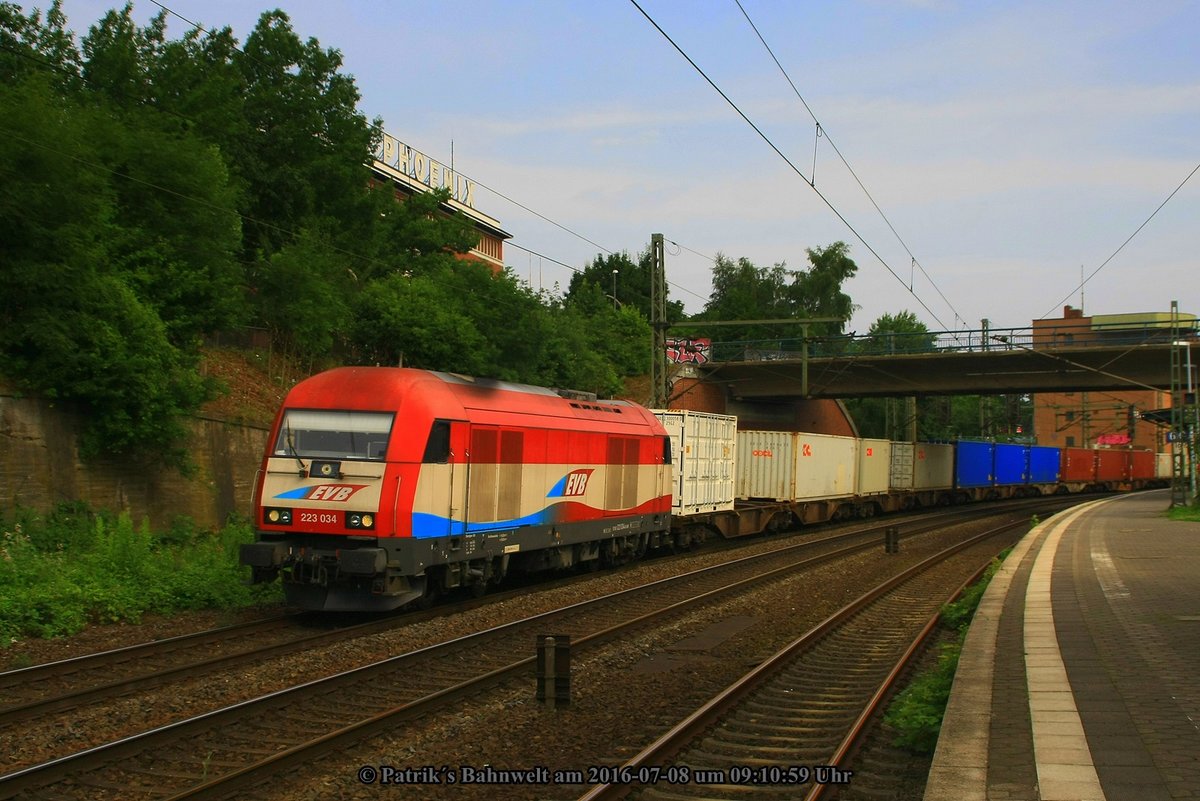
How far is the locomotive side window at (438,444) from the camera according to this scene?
13258 millimetres

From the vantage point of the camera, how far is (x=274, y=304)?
1101 inches

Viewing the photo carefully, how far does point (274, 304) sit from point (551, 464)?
47.2 ft

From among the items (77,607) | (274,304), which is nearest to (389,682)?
(77,607)

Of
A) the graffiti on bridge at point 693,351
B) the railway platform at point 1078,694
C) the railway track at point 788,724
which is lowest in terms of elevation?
the railway track at point 788,724

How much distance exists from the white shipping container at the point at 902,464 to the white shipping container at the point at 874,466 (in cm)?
67

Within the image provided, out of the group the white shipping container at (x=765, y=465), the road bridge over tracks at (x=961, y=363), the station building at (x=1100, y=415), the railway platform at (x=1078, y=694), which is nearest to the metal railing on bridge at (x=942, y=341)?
the road bridge over tracks at (x=961, y=363)

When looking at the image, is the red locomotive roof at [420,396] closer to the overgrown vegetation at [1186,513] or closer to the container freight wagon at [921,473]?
the overgrown vegetation at [1186,513]

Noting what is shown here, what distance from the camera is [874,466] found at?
3859 cm

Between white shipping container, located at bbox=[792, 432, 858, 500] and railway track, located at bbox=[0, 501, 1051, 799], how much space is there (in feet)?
57.9

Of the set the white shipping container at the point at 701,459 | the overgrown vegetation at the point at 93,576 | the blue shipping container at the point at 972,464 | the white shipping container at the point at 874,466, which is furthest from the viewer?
the blue shipping container at the point at 972,464

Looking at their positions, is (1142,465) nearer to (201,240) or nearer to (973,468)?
(973,468)

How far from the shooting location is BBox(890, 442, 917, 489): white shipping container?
136 feet

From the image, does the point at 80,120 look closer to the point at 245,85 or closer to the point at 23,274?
the point at 23,274

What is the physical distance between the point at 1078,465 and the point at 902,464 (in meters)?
24.1
